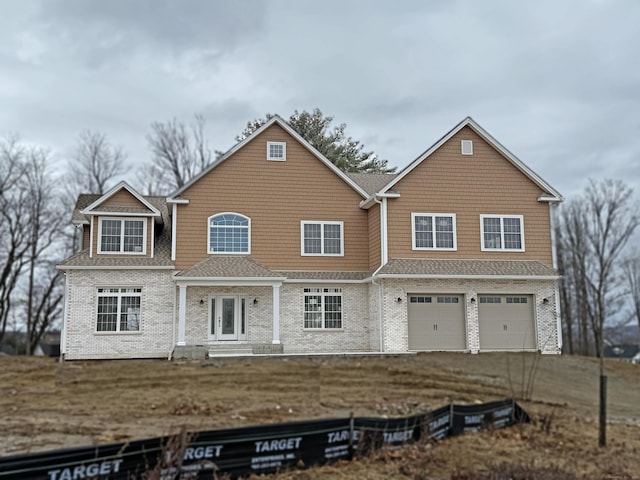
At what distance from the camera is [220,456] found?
8391 mm

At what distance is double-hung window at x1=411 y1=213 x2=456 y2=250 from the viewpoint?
23.9m

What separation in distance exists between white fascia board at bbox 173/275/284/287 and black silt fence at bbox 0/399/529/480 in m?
11.9

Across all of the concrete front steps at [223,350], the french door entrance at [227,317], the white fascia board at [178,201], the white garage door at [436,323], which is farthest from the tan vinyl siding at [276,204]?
the concrete front steps at [223,350]

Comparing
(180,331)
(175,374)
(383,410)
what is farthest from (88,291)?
(383,410)

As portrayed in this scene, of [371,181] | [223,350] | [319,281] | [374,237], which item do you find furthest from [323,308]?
[371,181]

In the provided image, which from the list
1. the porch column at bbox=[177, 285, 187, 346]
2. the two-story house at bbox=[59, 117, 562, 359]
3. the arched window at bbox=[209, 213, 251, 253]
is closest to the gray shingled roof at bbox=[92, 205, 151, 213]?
the two-story house at bbox=[59, 117, 562, 359]

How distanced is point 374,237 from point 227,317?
6.22m

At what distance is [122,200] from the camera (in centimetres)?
2353

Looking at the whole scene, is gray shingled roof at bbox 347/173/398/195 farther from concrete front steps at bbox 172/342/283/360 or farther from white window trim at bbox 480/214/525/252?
concrete front steps at bbox 172/342/283/360

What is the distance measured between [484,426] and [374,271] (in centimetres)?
1216

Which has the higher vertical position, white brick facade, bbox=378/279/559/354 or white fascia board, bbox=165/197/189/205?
white fascia board, bbox=165/197/189/205

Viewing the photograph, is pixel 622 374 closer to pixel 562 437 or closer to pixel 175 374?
pixel 562 437

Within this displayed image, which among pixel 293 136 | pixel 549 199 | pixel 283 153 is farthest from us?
pixel 293 136

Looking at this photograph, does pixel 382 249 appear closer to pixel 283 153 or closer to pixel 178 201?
pixel 283 153
